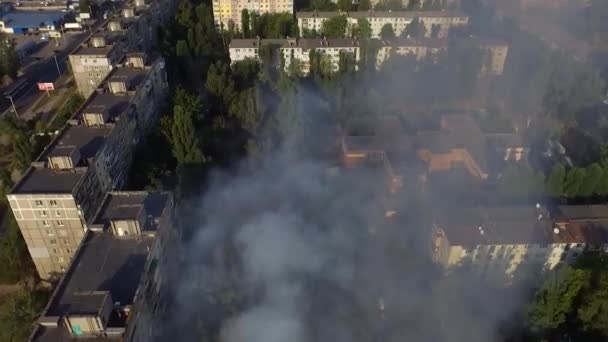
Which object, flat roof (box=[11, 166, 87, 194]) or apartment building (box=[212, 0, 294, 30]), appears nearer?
flat roof (box=[11, 166, 87, 194])

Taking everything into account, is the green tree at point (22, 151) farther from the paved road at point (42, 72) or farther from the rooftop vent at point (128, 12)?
the rooftop vent at point (128, 12)

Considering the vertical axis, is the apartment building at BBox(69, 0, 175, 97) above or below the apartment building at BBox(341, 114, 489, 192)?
above

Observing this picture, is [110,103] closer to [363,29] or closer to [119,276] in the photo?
[119,276]

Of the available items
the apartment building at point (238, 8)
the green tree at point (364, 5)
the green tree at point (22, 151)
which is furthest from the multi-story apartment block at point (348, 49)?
the green tree at point (22, 151)

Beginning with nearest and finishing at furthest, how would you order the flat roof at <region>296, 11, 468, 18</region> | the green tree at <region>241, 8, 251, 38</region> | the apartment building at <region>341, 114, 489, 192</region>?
the apartment building at <region>341, 114, 489, 192</region>, the flat roof at <region>296, 11, 468, 18</region>, the green tree at <region>241, 8, 251, 38</region>

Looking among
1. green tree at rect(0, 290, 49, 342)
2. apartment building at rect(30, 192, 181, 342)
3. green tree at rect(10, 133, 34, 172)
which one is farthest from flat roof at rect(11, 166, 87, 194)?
green tree at rect(10, 133, 34, 172)

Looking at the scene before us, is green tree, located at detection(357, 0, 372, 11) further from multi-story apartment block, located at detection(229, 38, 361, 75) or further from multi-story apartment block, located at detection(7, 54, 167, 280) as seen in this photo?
multi-story apartment block, located at detection(7, 54, 167, 280)

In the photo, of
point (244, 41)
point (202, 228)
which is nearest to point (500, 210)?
point (202, 228)
